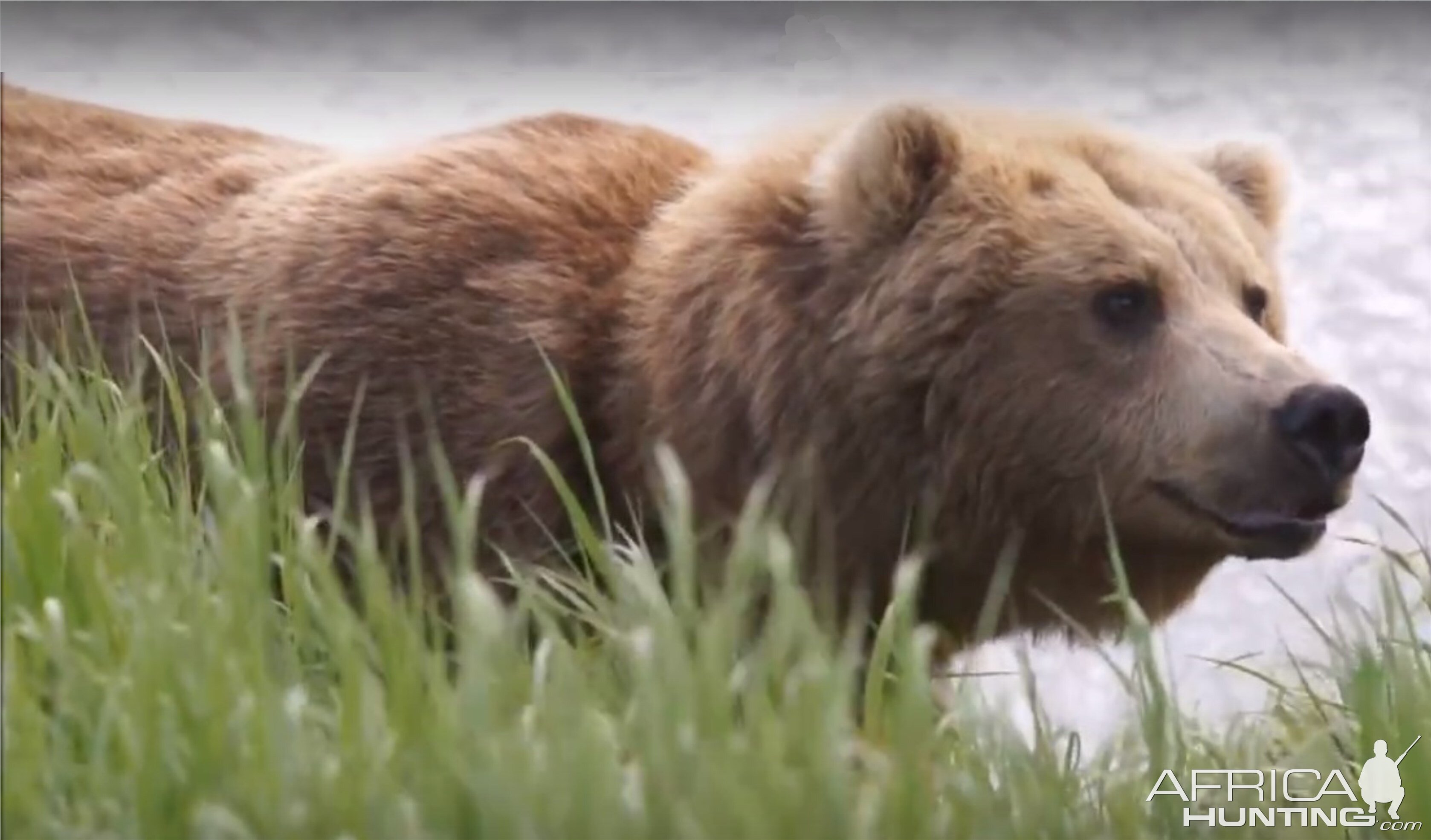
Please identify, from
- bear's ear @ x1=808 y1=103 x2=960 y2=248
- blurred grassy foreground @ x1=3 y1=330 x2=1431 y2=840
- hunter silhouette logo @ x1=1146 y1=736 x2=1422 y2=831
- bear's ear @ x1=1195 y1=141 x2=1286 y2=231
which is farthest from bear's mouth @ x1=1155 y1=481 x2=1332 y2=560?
bear's ear @ x1=1195 y1=141 x2=1286 y2=231

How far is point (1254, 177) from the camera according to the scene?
3.75 m

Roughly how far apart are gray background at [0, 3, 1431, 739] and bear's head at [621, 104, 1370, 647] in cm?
56

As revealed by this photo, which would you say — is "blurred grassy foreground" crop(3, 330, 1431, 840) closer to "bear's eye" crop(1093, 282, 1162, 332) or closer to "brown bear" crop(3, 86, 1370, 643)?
"brown bear" crop(3, 86, 1370, 643)

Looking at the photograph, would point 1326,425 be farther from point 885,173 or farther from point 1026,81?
point 1026,81

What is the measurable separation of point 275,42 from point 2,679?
1806mm

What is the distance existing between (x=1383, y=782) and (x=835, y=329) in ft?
3.19

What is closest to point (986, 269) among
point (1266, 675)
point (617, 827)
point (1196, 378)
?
point (1196, 378)

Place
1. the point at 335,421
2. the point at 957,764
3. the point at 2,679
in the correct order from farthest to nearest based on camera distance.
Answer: the point at 335,421
the point at 957,764
the point at 2,679

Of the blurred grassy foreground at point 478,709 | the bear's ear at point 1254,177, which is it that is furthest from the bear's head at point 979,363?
the blurred grassy foreground at point 478,709

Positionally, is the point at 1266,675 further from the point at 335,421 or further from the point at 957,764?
the point at 335,421

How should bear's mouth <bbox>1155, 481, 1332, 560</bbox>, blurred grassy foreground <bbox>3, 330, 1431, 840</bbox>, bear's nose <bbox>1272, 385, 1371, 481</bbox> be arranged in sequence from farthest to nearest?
bear's mouth <bbox>1155, 481, 1332, 560</bbox>, bear's nose <bbox>1272, 385, 1371, 481</bbox>, blurred grassy foreground <bbox>3, 330, 1431, 840</bbox>

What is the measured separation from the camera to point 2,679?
251 cm

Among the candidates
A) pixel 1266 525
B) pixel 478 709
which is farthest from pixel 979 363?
pixel 478 709

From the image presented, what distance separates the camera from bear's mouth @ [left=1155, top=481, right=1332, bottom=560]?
3203 mm
